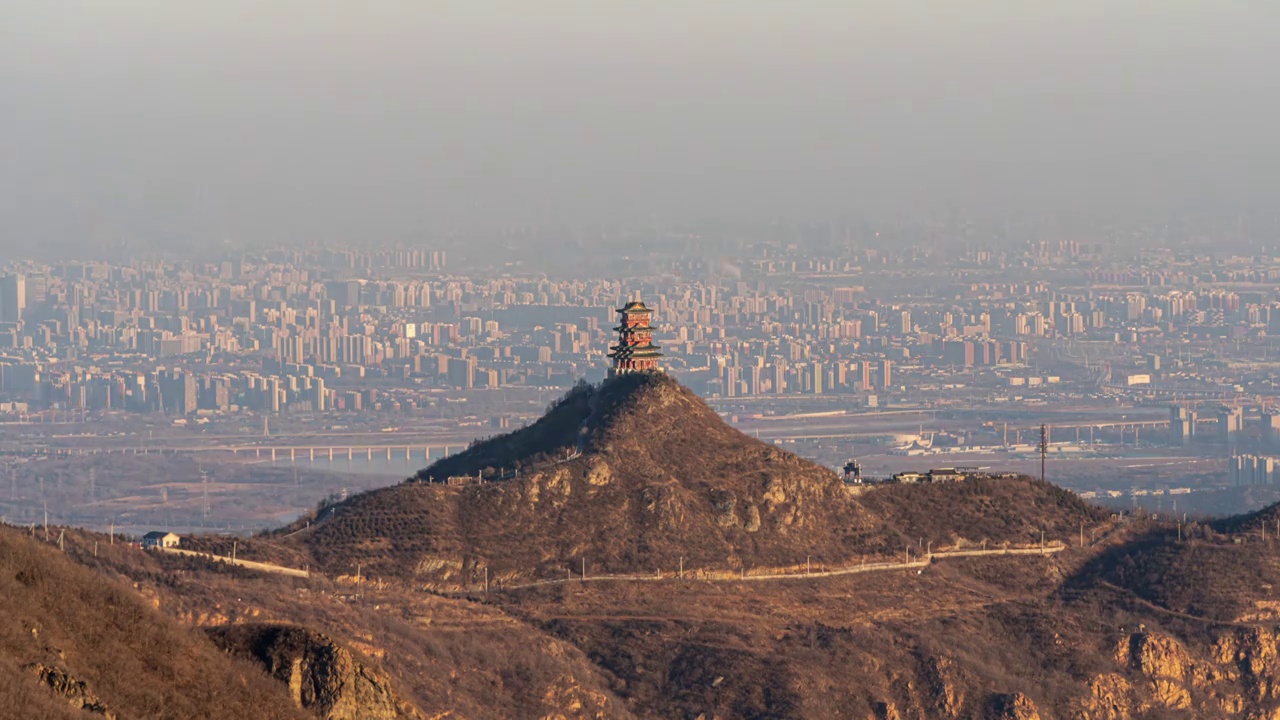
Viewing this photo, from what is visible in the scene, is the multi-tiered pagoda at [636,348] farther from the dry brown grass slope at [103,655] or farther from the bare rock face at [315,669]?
the dry brown grass slope at [103,655]

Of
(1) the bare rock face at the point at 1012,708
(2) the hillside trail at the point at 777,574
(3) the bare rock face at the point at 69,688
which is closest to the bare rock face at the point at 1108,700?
(1) the bare rock face at the point at 1012,708

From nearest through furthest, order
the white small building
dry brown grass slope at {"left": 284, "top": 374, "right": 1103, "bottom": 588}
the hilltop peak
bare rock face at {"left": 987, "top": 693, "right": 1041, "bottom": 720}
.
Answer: bare rock face at {"left": 987, "top": 693, "right": 1041, "bottom": 720}, the white small building, dry brown grass slope at {"left": 284, "top": 374, "right": 1103, "bottom": 588}, the hilltop peak

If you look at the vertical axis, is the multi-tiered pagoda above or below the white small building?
above

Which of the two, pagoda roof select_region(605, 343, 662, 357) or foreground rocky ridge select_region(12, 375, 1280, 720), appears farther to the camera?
pagoda roof select_region(605, 343, 662, 357)

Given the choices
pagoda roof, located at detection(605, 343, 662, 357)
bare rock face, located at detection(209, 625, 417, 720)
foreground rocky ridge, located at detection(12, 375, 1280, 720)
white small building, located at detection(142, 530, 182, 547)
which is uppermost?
pagoda roof, located at detection(605, 343, 662, 357)

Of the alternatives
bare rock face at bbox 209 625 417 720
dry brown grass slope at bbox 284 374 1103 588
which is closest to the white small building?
dry brown grass slope at bbox 284 374 1103 588

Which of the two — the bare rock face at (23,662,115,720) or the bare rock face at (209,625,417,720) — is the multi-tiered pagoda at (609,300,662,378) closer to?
the bare rock face at (209,625,417,720)
